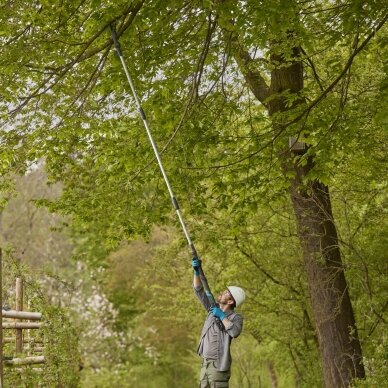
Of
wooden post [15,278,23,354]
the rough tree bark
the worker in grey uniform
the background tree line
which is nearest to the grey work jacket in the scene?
the worker in grey uniform

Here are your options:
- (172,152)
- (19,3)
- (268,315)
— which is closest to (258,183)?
(172,152)

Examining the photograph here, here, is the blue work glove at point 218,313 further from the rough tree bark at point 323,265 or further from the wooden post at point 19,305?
the wooden post at point 19,305

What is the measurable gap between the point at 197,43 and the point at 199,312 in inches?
367

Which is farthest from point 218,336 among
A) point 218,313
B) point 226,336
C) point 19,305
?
point 19,305

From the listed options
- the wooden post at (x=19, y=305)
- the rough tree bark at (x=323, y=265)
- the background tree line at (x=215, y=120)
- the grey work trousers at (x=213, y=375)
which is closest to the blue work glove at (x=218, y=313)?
the grey work trousers at (x=213, y=375)

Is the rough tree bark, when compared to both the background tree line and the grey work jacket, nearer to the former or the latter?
the background tree line

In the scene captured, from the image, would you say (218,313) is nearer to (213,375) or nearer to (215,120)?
(213,375)

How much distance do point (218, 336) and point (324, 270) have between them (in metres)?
3.63

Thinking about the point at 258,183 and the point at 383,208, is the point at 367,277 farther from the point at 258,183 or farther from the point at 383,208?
the point at 258,183

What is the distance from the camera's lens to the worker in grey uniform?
7477 mm

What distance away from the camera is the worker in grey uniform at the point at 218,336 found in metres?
7.48

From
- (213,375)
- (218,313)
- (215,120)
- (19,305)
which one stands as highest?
(215,120)

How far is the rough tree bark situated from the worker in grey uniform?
3.32 metres

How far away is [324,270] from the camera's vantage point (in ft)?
35.5
